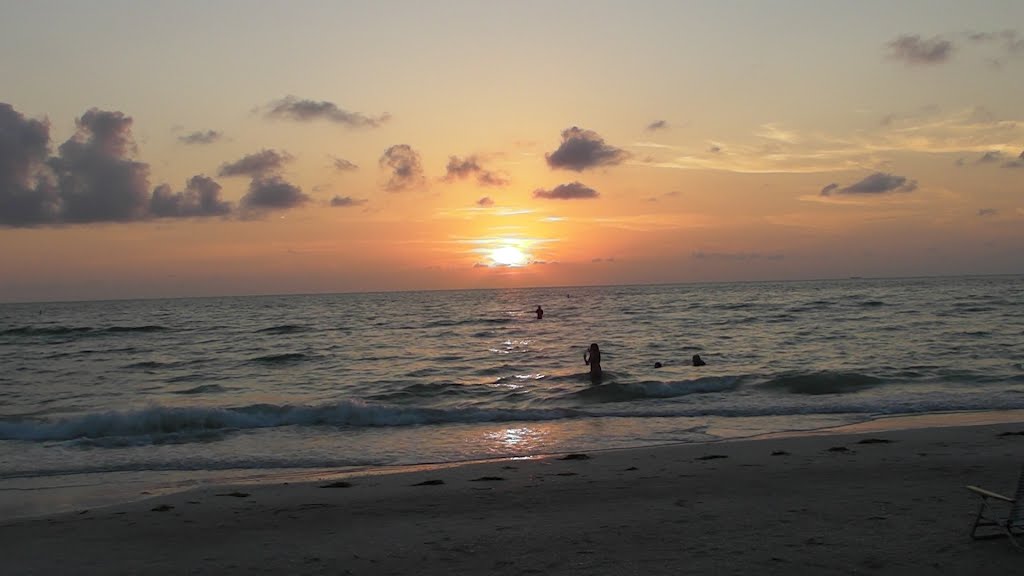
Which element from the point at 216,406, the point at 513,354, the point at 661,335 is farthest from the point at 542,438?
the point at 661,335

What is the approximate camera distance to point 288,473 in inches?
476

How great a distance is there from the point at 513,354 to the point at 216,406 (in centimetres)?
1548

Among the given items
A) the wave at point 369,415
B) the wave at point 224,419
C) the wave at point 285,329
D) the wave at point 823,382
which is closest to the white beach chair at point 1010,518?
the wave at point 369,415

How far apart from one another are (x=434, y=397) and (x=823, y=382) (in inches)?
437

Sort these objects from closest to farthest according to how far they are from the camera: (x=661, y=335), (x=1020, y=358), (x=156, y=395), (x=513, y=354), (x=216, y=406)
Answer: (x=216, y=406)
(x=156, y=395)
(x=1020, y=358)
(x=513, y=354)
(x=661, y=335)

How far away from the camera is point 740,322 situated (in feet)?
157

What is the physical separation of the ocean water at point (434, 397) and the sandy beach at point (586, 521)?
2.27 m

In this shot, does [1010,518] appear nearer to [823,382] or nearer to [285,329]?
[823,382]

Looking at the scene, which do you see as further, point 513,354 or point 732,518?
point 513,354

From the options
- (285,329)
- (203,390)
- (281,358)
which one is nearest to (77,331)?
(285,329)

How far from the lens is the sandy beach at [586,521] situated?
21.3 feet

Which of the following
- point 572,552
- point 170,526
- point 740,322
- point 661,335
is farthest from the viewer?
point 740,322

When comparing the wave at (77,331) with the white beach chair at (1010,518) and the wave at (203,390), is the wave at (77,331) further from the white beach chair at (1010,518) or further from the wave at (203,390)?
the white beach chair at (1010,518)

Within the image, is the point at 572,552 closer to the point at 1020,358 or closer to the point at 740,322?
the point at 1020,358
